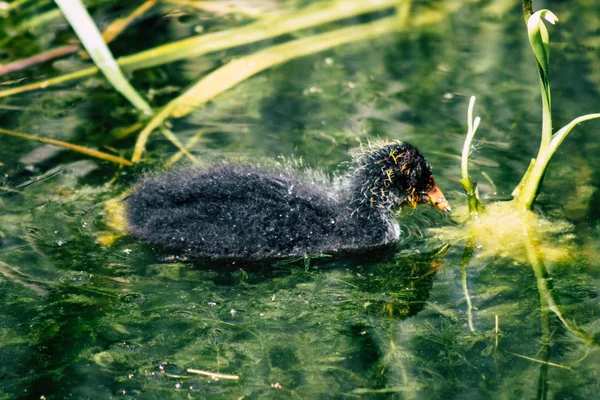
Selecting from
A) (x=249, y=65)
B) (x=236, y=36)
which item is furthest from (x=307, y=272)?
(x=236, y=36)

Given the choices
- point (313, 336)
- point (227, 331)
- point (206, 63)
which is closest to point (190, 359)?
point (227, 331)

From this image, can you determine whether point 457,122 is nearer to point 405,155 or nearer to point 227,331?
point 405,155

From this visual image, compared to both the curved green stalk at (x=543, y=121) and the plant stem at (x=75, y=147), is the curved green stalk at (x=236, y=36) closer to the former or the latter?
the plant stem at (x=75, y=147)

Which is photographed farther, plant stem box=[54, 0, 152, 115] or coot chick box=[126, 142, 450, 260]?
plant stem box=[54, 0, 152, 115]

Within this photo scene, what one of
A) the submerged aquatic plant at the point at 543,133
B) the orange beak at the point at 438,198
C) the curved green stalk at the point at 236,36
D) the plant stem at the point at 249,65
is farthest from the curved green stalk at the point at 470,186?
the curved green stalk at the point at 236,36

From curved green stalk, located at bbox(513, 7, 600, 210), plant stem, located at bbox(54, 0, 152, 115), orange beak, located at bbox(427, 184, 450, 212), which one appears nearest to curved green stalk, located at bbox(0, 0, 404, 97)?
plant stem, located at bbox(54, 0, 152, 115)

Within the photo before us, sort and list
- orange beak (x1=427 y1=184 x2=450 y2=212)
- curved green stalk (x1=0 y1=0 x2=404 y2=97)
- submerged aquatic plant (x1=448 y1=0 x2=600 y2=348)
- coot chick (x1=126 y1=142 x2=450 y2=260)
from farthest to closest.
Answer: curved green stalk (x1=0 y1=0 x2=404 y2=97) → orange beak (x1=427 y1=184 x2=450 y2=212) → coot chick (x1=126 y1=142 x2=450 y2=260) → submerged aquatic plant (x1=448 y1=0 x2=600 y2=348)

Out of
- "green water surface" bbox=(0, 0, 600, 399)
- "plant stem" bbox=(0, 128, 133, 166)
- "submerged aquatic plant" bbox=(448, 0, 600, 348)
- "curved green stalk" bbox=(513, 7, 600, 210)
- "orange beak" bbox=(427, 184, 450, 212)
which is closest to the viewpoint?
"green water surface" bbox=(0, 0, 600, 399)

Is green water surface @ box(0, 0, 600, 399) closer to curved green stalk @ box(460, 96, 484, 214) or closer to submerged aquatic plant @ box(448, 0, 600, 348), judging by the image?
submerged aquatic plant @ box(448, 0, 600, 348)
